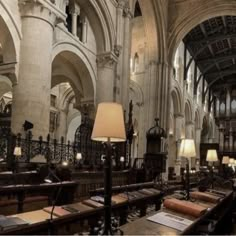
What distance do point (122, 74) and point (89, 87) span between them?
154cm

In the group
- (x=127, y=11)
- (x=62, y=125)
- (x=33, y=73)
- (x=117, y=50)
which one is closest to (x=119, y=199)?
(x=33, y=73)

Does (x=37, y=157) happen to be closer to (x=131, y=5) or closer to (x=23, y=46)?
(x=23, y=46)

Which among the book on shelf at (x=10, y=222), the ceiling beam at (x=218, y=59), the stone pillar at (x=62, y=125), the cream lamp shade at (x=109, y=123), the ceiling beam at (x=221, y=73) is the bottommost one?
the book on shelf at (x=10, y=222)

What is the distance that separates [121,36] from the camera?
47.2 feet

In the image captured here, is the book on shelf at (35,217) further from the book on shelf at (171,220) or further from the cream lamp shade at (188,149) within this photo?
the cream lamp shade at (188,149)

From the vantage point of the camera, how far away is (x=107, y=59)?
14.0m

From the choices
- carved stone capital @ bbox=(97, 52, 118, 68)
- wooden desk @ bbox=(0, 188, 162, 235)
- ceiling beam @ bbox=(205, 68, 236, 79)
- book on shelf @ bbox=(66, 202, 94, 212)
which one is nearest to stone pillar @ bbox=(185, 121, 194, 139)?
ceiling beam @ bbox=(205, 68, 236, 79)

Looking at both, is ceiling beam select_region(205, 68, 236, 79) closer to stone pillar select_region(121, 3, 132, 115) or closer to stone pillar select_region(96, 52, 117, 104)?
stone pillar select_region(121, 3, 132, 115)

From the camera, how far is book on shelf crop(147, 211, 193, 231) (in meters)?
3.02

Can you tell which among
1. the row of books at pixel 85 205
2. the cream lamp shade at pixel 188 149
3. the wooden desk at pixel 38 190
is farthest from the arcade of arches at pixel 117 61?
the row of books at pixel 85 205

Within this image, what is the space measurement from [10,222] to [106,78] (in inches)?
453

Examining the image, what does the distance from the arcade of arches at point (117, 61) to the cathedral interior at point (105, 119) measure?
0.05m

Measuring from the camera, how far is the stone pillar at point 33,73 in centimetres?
956

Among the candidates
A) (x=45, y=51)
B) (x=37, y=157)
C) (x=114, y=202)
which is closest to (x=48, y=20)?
(x=45, y=51)
